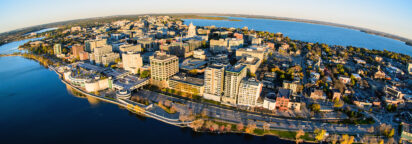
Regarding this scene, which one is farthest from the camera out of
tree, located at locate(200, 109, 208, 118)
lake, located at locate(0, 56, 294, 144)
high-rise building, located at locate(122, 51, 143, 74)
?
high-rise building, located at locate(122, 51, 143, 74)

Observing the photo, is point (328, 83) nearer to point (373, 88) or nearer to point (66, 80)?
point (373, 88)

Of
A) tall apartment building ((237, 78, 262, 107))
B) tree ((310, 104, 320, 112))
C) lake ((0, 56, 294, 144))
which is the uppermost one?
tall apartment building ((237, 78, 262, 107))

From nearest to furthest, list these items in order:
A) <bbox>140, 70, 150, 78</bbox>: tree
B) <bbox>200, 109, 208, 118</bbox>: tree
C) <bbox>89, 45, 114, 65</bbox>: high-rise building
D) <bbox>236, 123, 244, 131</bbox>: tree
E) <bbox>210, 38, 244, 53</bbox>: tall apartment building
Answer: <bbox>236, 123, 244, 131</bbox>: tree < <bbox>200, 109, 208, 118</bbox>: tree < <bbox>140, 70, 150, 78</bbox>: tree < <bbox>89, 45, 114, 65</bbox>: high-rise building < <bbox>210, 38, 244, 53</bbox>: tall apartment building

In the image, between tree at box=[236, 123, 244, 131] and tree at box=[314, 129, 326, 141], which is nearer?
tree at box=[314, 129, 326, 141]

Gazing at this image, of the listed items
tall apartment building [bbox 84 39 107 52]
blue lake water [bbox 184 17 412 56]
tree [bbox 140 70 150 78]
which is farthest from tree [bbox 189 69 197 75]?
blue lake water [bbox 184 17 412 56]

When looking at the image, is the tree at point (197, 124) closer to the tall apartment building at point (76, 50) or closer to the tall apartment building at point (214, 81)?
the tall apartment building at point (214, 81)

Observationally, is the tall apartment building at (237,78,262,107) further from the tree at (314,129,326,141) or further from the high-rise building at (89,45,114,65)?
the high-rise building at (89,45,114,65)

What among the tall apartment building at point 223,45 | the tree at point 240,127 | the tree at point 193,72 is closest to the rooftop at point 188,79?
the tree at point 193,72
